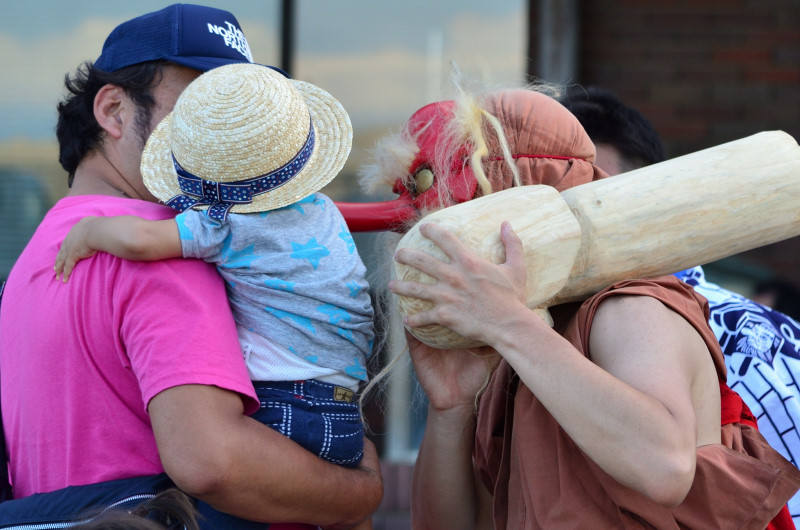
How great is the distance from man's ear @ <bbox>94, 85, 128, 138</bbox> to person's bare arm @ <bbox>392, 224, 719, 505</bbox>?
88 cm

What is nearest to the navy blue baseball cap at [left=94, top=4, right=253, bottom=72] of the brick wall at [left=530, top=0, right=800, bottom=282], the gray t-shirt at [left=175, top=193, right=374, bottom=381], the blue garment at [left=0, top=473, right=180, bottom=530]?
the gray t-shirt at [left=175, top=193, right=374, bottom=381]

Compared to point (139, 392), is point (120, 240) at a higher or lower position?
higher

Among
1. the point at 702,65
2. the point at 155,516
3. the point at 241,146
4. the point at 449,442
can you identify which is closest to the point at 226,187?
the point at 241,146

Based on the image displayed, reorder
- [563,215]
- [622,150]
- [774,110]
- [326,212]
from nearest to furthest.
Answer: [563,215] < [326,212] < [622,150] < [774,110]

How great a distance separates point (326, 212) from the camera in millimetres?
1959

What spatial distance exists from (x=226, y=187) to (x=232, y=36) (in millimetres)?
591

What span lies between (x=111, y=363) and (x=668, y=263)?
1.09 metres

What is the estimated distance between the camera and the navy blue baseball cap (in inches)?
82.4

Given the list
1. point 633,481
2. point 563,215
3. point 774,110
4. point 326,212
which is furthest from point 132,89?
point 774,110

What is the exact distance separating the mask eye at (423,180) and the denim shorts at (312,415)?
0.46 meters

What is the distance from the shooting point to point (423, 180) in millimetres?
1893

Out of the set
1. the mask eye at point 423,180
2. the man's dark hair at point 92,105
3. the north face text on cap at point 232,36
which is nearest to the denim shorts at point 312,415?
the mask eye at point 423,180

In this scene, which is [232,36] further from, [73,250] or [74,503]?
[74,503]

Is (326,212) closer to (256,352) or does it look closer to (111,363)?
(256,352)
